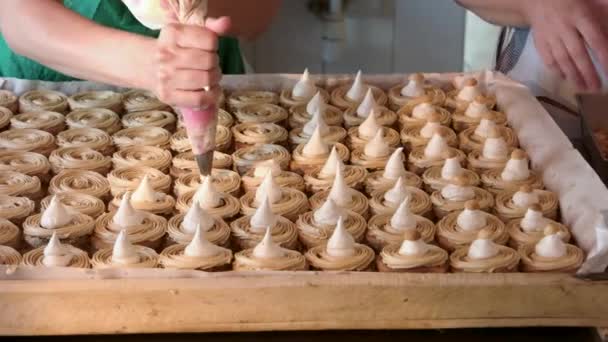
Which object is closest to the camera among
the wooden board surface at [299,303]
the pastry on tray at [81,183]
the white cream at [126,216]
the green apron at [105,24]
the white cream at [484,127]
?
the wooden board surface at [299,303]

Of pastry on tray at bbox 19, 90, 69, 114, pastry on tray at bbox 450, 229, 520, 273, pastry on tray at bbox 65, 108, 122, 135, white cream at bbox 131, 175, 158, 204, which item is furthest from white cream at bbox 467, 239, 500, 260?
pastry on tray at bbox 19, 90, 69, 114

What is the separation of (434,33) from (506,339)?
224cm

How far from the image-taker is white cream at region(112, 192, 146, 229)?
1469 mm

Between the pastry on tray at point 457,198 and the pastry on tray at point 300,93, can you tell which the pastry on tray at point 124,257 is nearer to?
the pastry on tray at point 457,198

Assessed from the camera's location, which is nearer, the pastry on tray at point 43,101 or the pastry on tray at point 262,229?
the pastry on tray at point 262,229

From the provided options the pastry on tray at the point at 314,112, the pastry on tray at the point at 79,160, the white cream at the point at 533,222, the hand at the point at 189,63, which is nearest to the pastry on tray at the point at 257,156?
the pastry on tray at the point at 314,112

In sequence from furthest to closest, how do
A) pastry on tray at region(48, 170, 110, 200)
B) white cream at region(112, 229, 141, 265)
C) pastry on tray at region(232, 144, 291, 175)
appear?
pastry on tray at region(232, 144, 291, 175) → pastry on tray at region(48, 170, 110, 200) → white cream at region(112, 229, 141, 265)

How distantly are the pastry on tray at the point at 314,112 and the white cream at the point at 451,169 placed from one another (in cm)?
30

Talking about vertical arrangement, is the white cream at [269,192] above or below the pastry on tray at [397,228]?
above

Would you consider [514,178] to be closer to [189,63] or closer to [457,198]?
[457,198]

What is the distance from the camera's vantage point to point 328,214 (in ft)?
4.88

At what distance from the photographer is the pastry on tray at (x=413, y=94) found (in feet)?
6.35

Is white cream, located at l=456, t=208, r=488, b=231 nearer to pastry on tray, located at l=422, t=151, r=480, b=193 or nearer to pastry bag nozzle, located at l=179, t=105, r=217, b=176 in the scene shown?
pastry on tray, located at l=422, t=151, r=480, b=193

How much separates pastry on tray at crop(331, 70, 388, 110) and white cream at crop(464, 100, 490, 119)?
0.59 feet
